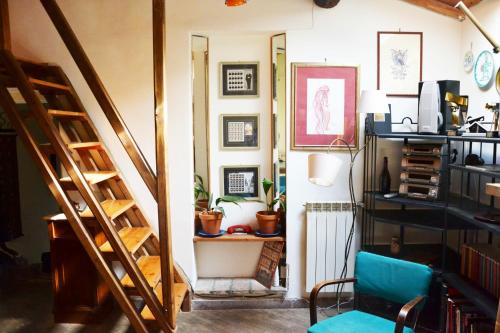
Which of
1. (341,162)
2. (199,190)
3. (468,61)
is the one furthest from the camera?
(199,190)

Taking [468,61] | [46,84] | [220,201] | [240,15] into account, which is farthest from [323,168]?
[46,84]

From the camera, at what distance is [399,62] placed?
3562mm

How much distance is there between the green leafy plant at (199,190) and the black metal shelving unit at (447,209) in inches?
56.6

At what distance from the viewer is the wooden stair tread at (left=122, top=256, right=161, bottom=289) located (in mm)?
3060

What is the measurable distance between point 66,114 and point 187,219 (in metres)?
1.30

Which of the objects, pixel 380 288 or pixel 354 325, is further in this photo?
pixel 380 288

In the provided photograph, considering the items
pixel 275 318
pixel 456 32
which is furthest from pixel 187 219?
pixel 456 32

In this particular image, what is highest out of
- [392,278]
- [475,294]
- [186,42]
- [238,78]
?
[186,42]

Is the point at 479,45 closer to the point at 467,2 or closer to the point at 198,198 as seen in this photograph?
the point at 467,2

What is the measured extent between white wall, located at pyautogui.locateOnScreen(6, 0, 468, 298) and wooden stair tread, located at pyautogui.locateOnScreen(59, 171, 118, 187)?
0.80ft

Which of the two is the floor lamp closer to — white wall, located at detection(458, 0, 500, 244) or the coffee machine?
the coffee machine

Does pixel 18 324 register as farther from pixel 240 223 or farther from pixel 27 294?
pixel 240 223

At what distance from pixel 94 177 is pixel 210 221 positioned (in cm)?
106

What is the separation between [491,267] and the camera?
103 inches
